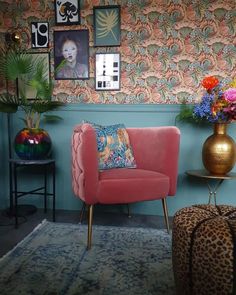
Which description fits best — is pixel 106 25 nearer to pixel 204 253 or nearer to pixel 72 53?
pixel 72 53

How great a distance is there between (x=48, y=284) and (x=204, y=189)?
5.27 ft

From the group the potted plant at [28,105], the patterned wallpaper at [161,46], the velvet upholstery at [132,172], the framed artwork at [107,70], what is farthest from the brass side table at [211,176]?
the potted plant at [28,105]

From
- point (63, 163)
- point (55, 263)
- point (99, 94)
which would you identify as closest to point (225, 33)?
point (99, 94)

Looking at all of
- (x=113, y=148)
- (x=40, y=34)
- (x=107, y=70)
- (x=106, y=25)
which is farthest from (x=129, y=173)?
(x=40, y=34)

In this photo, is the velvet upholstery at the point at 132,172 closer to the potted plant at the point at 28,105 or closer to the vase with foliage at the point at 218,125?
the vase with foliage at the point at 218,125

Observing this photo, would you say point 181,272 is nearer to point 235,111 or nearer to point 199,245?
point 199,245

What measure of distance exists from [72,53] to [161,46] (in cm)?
79

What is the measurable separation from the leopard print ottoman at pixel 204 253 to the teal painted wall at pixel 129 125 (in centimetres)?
137

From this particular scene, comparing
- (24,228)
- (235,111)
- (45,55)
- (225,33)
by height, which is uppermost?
(225,33)

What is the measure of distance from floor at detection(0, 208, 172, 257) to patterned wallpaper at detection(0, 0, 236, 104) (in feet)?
3.26

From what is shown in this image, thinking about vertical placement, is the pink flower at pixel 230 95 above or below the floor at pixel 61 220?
above

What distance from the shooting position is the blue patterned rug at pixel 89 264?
1.29 m

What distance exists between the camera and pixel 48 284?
4.32 ft

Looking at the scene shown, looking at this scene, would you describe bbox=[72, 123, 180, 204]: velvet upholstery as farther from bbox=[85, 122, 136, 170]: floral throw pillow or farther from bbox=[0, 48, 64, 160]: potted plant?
bbox=[0, 48, 64, 160]: potted plant
